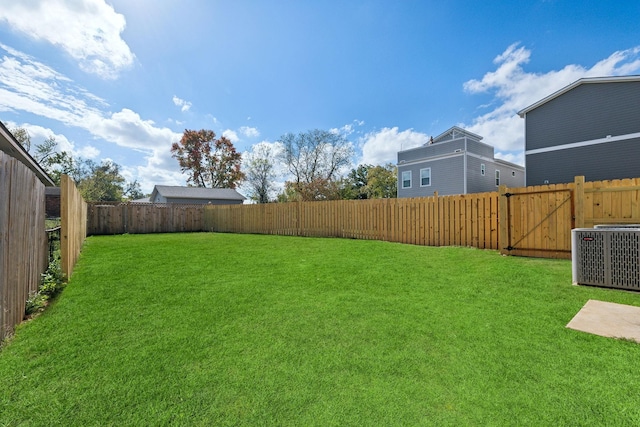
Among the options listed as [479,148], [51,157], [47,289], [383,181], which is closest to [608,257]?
[47,289]

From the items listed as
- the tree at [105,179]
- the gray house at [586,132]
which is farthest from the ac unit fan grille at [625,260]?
the tree at [105,179]

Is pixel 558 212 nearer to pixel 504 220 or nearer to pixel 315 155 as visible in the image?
pixel 504 220

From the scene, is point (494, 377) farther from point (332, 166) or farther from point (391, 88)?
point (332, 166)

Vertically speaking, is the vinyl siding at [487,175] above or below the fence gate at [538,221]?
above

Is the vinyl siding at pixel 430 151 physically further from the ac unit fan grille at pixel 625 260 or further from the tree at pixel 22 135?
the tree at pixel 22 135

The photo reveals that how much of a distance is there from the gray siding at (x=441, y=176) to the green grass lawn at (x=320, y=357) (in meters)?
14.6

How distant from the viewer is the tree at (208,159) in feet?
123

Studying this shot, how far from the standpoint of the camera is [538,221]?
19.2ft

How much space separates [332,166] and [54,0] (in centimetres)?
2692

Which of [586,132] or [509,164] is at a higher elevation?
[509,164]

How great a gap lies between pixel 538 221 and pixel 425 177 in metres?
13.8

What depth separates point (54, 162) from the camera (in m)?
27.5

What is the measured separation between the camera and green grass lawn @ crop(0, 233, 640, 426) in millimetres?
1656

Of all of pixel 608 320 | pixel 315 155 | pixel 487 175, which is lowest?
pixel 608 320
